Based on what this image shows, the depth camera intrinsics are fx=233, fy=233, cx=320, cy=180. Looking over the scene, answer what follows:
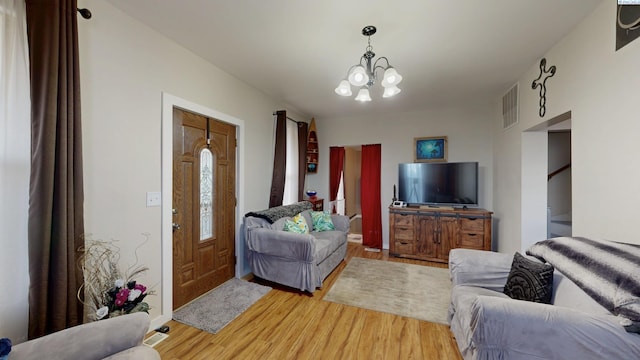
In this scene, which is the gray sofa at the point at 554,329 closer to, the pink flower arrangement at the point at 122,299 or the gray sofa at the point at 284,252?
the gray sofa at the point at 284,252

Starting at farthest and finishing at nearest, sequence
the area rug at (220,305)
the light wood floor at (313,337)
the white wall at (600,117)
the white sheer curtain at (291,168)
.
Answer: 1. the white sheer curtain at (291,168)
2. the area rug at (220,305)
3. the light wood floor at (313,337)
4. the white wall at (600,117)

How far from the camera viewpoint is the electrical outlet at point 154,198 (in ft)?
6.59

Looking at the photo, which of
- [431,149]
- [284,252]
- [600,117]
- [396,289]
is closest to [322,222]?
[284,252]

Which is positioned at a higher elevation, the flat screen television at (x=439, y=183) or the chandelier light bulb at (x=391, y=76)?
the chandelier light bulb at (x=391, y=76)

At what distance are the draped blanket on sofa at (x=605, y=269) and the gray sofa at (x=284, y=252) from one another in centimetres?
201

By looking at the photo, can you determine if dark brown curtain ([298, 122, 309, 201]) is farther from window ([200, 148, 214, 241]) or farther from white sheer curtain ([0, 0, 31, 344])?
white sheer curtain ([0, 0, 31, 344])

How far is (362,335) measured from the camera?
78.0 inches

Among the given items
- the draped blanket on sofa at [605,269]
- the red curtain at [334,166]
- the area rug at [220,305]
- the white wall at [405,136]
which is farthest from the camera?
the red curtain at [334,166]

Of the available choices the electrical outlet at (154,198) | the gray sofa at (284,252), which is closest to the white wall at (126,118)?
the electrical outlet at (154,198)

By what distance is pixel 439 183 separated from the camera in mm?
3898

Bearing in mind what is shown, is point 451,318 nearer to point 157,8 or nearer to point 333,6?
point 333,6

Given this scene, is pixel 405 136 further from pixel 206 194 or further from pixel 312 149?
pixel 206 194

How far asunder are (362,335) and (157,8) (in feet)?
10.0

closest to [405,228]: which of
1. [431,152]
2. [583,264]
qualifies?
[431,152]
